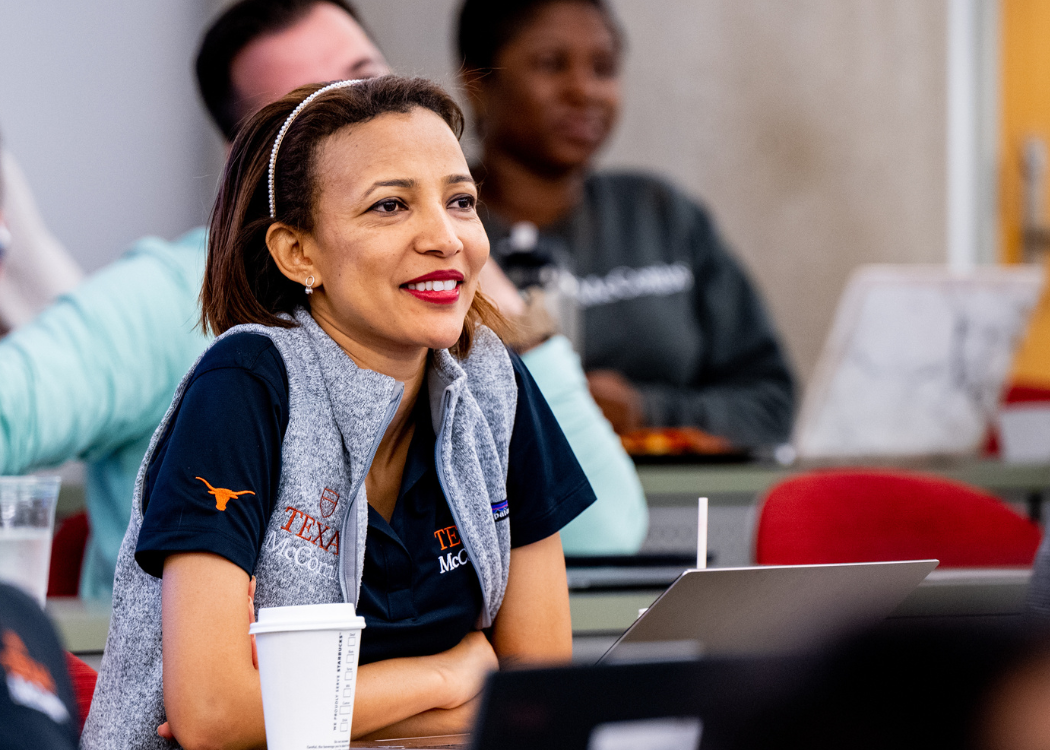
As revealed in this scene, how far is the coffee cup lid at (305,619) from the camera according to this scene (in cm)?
69

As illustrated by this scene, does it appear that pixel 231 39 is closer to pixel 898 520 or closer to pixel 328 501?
pixel 328 501

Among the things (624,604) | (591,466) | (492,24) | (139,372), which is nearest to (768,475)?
(591,466)

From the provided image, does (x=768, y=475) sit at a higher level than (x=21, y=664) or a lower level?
lower

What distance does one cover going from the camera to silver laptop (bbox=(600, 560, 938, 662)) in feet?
2.51

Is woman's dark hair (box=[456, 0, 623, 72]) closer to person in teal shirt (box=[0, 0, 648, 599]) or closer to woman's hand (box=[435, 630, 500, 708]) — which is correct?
person in teal shirt (box=[0, 0, 648, 599])

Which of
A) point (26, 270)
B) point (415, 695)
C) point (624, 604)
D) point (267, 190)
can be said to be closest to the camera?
point (415, 695)

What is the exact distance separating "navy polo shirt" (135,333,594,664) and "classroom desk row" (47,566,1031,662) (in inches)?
6.3

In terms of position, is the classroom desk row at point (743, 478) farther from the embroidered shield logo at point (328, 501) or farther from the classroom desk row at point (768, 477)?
the embroidered shield logo at point (328, 501)

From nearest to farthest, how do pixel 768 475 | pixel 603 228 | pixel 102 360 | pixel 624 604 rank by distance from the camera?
pixel 624 604
pixel 102 360
pixel 768 475
pixel 603 228

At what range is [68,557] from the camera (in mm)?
1674

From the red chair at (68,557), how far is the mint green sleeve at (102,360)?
22cm

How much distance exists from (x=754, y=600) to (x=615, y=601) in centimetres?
50

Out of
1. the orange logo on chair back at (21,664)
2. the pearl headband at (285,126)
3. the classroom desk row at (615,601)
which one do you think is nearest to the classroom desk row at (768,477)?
the classroom desk row at (615,601)

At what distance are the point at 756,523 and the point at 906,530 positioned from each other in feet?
0.84
